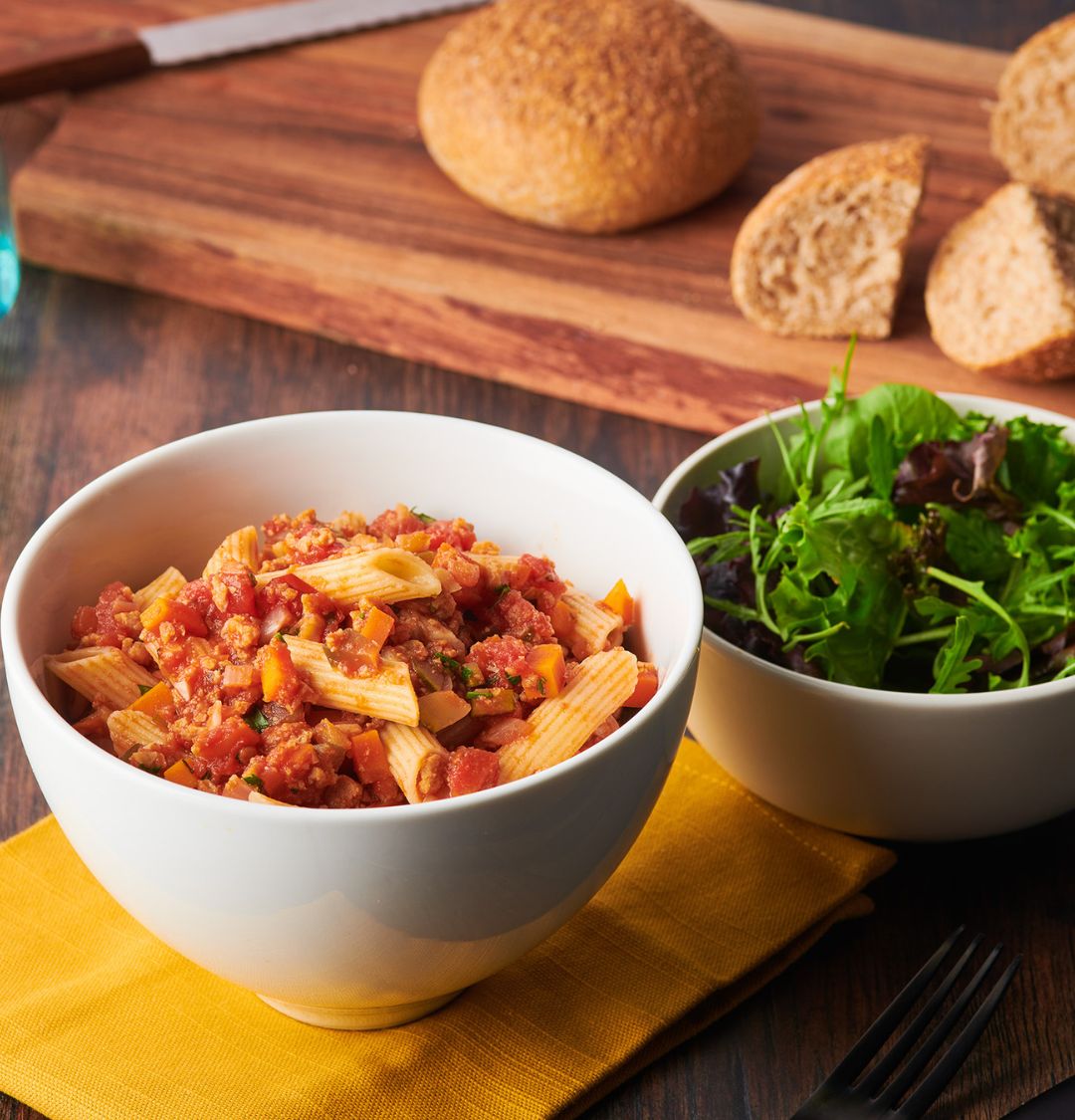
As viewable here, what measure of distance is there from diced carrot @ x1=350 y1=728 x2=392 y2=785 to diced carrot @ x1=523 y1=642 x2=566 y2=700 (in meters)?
0.19

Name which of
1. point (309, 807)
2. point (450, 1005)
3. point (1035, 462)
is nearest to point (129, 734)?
point (309, 807)

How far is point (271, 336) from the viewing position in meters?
3.46

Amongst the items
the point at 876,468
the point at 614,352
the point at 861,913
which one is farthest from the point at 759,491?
the point at 614,352

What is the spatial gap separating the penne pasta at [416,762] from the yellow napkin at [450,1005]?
377mm

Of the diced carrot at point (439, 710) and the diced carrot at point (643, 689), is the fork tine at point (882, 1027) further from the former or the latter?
the diced carrot at point (439, 710)

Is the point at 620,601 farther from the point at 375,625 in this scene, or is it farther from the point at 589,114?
the point at 589,114

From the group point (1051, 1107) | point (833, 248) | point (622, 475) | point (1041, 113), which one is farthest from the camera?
point (1041, 113)

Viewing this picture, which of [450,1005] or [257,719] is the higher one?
[257,719]

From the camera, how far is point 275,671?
1.63 meters

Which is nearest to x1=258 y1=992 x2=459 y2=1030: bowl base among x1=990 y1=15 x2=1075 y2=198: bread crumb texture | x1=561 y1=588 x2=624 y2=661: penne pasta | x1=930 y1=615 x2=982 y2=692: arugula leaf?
x1=561 y1=588 x2=624 y2=661: penne pasta

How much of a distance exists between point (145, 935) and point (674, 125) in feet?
7.60

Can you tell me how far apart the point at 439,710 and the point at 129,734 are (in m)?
0.35

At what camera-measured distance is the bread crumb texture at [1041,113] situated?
12.3 feet

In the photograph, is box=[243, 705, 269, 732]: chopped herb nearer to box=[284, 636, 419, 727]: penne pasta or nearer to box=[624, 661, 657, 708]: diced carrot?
box=[284, 636, 419, 727]: penne pasta
